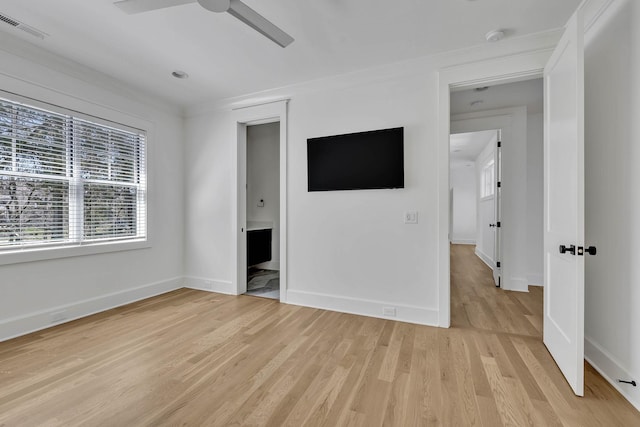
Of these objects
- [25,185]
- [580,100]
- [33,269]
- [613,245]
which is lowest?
[33,269]

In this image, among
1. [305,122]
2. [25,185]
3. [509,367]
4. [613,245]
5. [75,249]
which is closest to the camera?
[613,245]

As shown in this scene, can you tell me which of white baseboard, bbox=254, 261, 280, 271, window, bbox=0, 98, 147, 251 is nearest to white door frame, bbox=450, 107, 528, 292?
white baseboard, bbox=254, 261, 280, 271

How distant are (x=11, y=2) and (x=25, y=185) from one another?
1.50 meters

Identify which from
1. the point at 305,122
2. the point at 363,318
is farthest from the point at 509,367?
the point at 305,122

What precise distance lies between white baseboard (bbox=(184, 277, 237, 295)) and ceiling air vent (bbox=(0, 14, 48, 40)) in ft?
10.2

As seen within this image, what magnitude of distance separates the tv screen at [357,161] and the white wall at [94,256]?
7.30 feet

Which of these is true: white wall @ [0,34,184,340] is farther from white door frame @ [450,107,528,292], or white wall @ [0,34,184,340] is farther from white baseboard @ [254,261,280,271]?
white door frame @ [450,107,528,292]

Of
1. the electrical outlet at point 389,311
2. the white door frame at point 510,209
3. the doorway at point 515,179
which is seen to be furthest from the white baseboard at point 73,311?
the white door frame at point 510,209

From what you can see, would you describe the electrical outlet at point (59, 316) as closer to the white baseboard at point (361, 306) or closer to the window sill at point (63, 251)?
the window sill at point (63, 251)

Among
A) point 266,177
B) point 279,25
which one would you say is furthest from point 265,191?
point 279,25

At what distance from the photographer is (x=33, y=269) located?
268 cm

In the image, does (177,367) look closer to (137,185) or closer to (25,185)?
(25,185)

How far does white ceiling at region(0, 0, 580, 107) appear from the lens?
2.11 meters

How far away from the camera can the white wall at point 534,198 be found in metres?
4.31
